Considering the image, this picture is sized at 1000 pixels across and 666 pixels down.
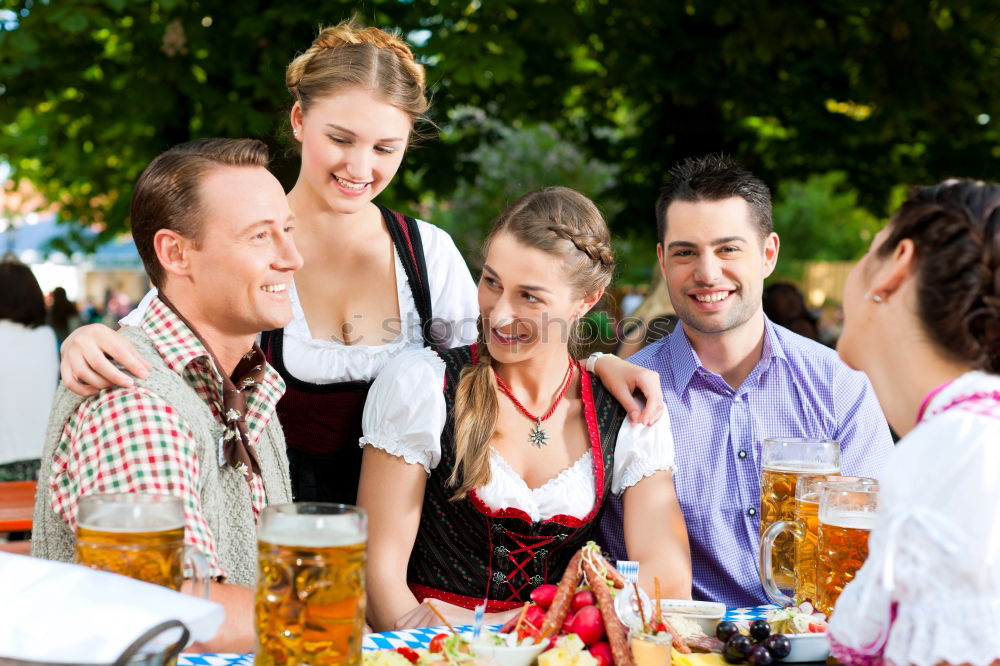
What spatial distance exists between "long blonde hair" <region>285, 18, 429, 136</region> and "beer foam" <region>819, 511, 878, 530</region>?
1531 mm

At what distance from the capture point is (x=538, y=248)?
2275 millimetres

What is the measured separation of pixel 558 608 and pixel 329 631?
39 centimetres

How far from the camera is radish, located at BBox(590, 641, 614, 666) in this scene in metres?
1.48

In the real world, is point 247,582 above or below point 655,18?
below

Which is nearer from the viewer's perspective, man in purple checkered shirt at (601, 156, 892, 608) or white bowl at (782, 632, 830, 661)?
white bowl at (782, 632, 830, 661)

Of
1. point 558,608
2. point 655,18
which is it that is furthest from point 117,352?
point 655,18

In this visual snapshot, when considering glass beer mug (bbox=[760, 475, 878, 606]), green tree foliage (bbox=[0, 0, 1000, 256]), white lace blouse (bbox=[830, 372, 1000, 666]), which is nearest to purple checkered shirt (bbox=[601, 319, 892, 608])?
glass beer mug (bbox=[760, 475, 878, 606])

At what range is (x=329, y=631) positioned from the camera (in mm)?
1285

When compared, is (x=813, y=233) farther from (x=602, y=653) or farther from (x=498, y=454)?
(x=602, y=653)

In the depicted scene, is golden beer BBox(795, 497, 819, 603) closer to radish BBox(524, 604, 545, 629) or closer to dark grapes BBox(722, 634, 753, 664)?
dark grapes BBox(722, 634, 753, 664)

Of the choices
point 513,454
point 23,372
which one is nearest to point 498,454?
point 513,454

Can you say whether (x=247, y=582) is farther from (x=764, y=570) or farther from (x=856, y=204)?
(x=856, y=204)

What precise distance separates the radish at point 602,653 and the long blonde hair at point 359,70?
1564 millimetres

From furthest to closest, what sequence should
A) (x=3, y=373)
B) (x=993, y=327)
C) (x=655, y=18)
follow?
(x=655, y=18) → (x=3, y=373) → (x=993, y=327)
